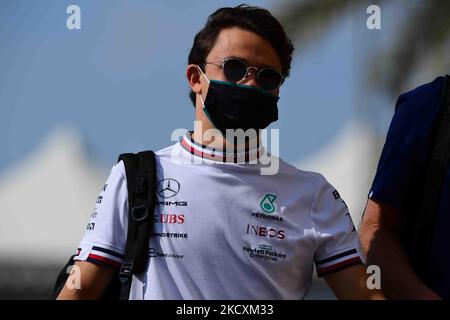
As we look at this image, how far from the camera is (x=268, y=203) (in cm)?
333

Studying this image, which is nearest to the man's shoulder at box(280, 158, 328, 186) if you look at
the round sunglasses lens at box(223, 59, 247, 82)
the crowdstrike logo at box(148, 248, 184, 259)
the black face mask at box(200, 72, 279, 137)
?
the black face mask at box(200, 72, 279, 137)

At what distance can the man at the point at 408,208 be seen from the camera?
10.8 feet

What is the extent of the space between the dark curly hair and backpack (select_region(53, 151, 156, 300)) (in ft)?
1.53

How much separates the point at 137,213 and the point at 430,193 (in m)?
1.04

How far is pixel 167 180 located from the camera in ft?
11.0

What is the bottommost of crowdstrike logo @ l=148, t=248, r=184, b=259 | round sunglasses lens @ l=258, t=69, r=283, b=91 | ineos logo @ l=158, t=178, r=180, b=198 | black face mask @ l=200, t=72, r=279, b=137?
crowdstrike logo @ l=148, t=248, r=184, b=259

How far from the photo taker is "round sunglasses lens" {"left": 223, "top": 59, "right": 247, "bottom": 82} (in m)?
3.39

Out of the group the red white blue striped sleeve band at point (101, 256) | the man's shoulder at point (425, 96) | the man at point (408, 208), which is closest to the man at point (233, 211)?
the red white blue striped sleeve band at point (101, 256)

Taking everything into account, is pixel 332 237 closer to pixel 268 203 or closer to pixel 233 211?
pixel 268 203

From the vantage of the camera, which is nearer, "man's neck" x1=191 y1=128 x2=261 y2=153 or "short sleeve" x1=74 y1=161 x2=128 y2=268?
"short sleeve" x1=74 y1=161 x2=128 y2=268

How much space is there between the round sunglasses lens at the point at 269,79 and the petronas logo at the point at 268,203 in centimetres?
40

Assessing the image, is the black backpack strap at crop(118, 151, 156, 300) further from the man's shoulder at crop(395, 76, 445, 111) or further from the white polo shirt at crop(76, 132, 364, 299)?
the man's shoulder at crop(395, 76, 445, 111)

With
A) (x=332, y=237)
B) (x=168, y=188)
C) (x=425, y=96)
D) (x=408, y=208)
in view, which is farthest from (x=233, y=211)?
(x=425, y=96)
